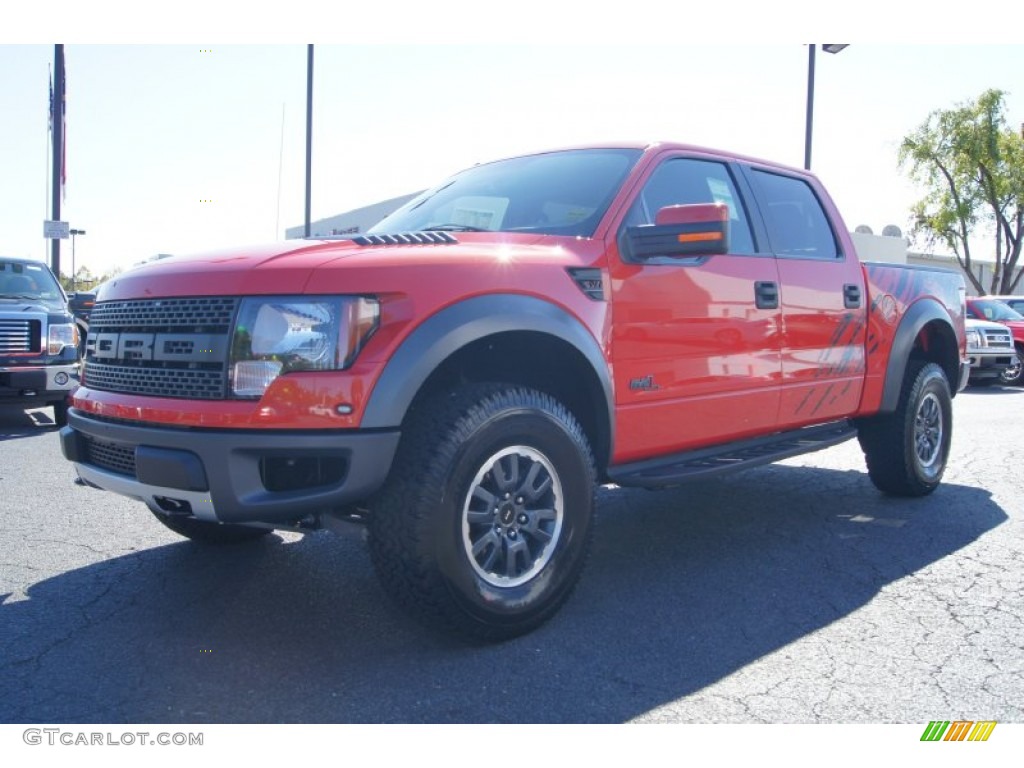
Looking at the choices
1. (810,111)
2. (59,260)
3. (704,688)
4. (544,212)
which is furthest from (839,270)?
(59,260)

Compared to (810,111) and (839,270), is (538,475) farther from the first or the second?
(810,111)

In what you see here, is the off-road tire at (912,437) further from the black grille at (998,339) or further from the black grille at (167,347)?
the black grille at (998,339)

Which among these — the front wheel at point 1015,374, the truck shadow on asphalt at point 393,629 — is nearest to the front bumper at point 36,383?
the truck shadow on asphalt at point 393,629

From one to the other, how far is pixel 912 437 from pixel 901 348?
0.56m

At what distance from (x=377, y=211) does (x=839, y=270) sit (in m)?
25.0

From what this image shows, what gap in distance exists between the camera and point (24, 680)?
9.14ft

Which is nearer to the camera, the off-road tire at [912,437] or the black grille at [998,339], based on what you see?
the off-road tire at [912,437]

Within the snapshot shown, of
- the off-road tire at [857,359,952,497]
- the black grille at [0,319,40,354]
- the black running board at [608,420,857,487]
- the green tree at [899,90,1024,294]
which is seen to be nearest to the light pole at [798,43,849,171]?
the off-road tire at [857,359,952,497]

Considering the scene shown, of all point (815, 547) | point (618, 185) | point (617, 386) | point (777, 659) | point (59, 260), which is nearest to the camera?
point (777, 659)

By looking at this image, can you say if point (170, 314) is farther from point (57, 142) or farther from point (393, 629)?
point (57, 142)

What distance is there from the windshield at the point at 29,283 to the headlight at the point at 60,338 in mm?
552

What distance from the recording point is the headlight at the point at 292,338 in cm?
281

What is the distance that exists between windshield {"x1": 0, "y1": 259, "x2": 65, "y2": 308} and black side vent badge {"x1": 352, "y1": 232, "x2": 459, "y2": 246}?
23.2 feet

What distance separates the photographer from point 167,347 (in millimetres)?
3010
